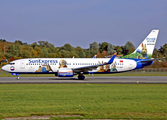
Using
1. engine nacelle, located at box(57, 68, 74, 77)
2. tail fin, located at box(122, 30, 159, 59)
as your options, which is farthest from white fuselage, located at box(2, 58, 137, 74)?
tail fin, located at box(122, 30, 159, 59)

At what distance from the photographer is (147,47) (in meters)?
42.8

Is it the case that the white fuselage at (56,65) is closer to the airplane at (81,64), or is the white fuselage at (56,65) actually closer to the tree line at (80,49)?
the airplane at (81,64)

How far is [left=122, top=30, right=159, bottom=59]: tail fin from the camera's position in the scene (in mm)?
42312

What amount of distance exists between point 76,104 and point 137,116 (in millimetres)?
4139

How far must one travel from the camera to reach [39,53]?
12494 centimetres

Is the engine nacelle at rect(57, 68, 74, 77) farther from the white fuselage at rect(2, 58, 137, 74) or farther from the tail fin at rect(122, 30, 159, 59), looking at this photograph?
the tail fin at rect(122, 30, 159, 59)

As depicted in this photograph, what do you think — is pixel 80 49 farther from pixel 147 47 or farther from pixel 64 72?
pixel 64 72

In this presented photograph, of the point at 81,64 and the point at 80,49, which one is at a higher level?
the point at 80,49

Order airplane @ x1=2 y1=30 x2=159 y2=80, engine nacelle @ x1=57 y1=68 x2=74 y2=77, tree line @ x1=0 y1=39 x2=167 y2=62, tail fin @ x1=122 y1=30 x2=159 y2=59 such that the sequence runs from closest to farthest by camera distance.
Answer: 1. engine nacelle @ x1=57 y1=68 x2=74 y2=77
2. airplane @ x1=2 y1=30 x2=159 y2=80
3. tail fin @ x1=122 y1=30 x2=159 y2=59
4. tree line @ x1=0 y1=39 x2=167 y2=62

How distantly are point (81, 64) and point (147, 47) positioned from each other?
41.0ft

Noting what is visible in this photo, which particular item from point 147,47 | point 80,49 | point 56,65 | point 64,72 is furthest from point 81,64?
point 80,49

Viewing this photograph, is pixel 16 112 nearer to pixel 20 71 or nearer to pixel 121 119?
pixel 121 119

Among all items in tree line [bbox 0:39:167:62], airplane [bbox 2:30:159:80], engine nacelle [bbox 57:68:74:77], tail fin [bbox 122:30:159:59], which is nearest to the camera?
engine nacelle [bbox 57:68:74:77]

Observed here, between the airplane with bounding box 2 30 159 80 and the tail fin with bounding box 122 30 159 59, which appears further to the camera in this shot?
the tail fin with bounding box 122 30 159 59
